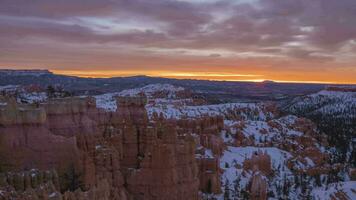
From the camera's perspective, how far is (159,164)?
71.7 feet

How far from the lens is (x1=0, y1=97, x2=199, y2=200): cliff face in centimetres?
1642

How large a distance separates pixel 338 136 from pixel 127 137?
67.5m

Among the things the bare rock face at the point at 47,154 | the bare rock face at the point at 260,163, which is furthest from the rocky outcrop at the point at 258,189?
the bare rock face at the point at 47,154

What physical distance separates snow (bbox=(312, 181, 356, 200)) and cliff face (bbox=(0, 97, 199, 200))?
18599 mm

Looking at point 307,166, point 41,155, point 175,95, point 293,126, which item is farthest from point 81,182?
point 175,95

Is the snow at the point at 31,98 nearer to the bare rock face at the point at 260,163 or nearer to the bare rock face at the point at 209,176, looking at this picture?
the bare rock face at the point at 209,176

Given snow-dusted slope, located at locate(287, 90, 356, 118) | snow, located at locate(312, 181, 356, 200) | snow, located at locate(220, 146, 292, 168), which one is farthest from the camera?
snow-dusted slope, located at locate(287, 90, 356, 118)

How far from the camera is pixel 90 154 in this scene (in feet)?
67.1

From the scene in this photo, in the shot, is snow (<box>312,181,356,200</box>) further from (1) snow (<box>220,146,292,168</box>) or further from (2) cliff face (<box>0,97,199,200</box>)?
(2) cliff face (<box>0,97,199,200</box>)

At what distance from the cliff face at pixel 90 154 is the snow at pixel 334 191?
18599 mm

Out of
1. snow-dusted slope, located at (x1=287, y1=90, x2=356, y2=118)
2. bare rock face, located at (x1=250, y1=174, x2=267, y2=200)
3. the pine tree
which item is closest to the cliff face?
the pine tree

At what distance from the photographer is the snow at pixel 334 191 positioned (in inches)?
1521

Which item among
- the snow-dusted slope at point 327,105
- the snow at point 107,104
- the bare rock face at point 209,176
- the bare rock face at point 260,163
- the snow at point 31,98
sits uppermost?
the snow at point 31,98

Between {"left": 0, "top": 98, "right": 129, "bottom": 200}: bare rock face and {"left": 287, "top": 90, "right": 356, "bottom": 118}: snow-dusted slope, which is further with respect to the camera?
{"left": 287, "top": 90, "right": 356, "bottom": 118}: snow-dusted slope
